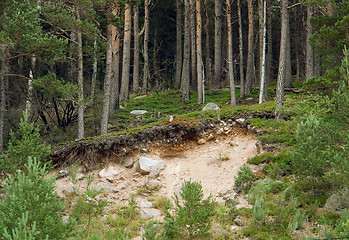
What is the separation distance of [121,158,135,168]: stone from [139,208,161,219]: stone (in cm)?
217

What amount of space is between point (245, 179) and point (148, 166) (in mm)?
3288

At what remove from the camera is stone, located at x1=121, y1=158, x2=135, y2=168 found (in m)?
10.5

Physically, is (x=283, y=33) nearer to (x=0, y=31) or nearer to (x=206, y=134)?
(x=206, y=134)

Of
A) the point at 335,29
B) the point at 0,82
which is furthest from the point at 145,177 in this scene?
the point at 335,29

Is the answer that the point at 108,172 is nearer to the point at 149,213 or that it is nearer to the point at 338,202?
the point at 149,213

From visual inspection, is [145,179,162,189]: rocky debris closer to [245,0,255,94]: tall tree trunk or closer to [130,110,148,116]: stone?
[130,110,148,116]: stone

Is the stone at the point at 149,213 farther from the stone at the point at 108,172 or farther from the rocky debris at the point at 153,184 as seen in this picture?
the stone at the point at 108,172

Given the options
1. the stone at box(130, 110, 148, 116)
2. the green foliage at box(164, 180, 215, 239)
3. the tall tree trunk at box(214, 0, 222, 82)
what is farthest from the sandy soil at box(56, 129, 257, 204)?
the tall tree trunk at box(214, 0, 222, 82)

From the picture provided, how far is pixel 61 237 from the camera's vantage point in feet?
17.3

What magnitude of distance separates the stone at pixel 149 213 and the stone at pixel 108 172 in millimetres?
2006

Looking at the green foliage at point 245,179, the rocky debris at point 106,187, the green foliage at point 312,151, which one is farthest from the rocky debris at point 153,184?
the green foliage at point 312,151

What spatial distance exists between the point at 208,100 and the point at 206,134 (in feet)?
23.2

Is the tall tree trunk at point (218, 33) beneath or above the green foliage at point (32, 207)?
above

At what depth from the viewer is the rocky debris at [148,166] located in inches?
402
